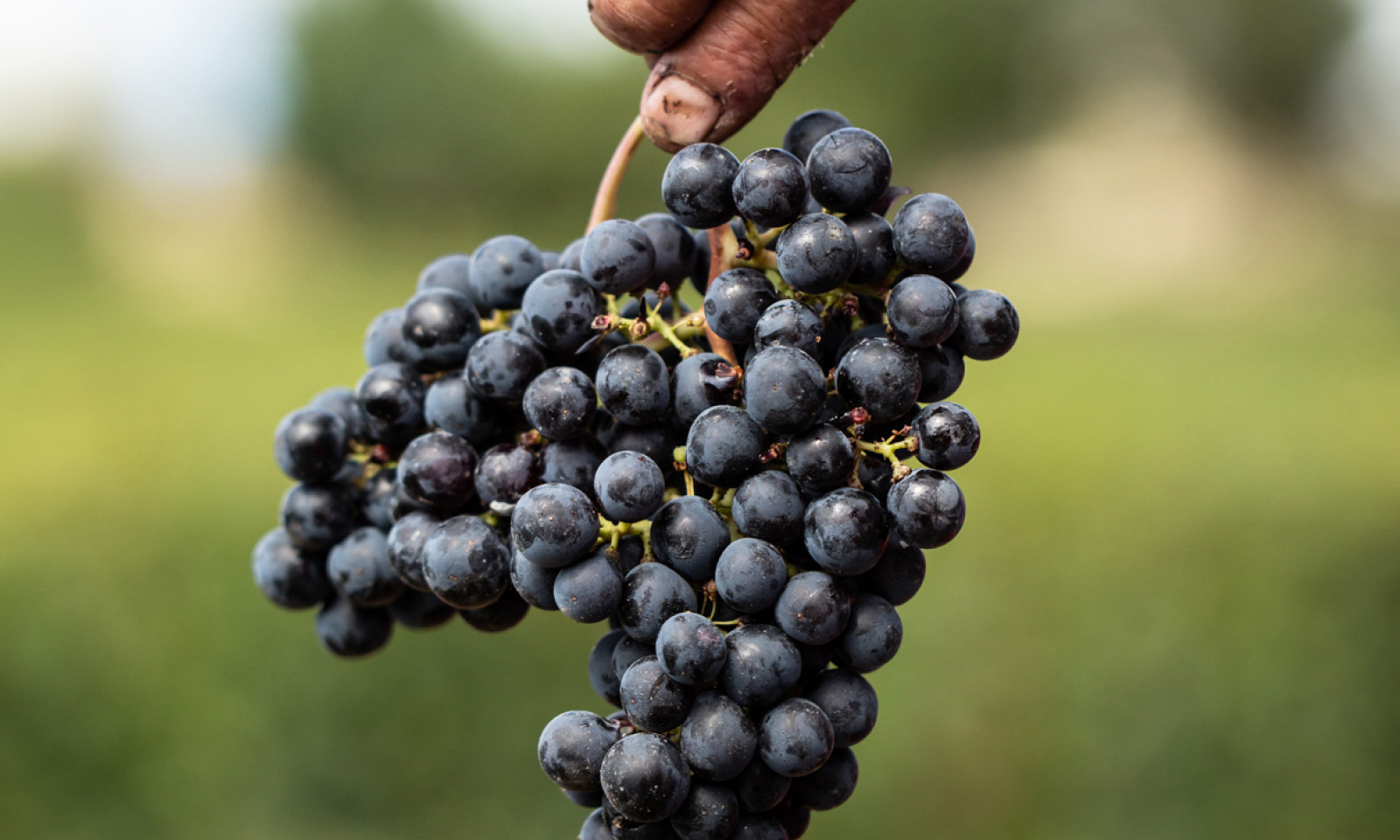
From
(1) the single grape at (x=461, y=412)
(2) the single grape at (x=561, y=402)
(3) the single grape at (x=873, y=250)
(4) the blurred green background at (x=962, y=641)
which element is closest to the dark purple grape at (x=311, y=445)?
(1) the single grape at (x=461, y=412)

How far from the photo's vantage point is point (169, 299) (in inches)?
503

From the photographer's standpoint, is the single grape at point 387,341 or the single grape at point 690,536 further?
the single grape at point 387,341

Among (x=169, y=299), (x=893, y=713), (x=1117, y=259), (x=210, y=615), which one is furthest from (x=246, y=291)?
(x=893, y=713)

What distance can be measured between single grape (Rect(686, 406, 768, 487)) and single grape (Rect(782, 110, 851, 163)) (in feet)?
0.74

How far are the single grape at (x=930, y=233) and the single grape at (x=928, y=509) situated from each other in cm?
13

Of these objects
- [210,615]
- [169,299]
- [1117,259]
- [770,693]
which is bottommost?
[210,615]

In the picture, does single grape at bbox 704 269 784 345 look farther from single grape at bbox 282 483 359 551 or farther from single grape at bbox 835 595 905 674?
single grape at bbox 282 483 359 551

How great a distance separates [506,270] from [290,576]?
34 cm

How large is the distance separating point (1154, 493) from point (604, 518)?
8.08 ft

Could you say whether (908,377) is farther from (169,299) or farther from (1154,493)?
(169,299)

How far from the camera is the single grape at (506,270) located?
748 mm

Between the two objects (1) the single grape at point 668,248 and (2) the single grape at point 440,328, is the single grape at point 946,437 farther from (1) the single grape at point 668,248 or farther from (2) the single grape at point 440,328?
(2) the single grape at point 440,328

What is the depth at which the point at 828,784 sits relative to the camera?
65cm

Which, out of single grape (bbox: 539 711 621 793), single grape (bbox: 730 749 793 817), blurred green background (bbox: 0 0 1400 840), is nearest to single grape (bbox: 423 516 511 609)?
single grape (bbox: 539 711 621 793)
